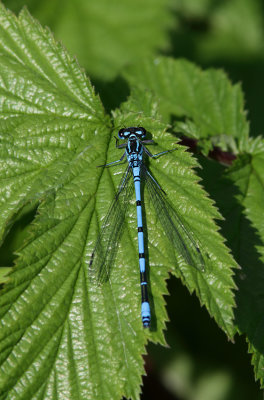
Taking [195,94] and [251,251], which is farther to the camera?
[195,94]

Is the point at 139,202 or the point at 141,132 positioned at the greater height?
the point at 141,132

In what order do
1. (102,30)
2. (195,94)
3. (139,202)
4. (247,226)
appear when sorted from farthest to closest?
1. (102,30)
2. (195,94)
3. (247,226)
4. (139,202)

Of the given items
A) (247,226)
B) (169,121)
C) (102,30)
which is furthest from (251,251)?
(102,30)

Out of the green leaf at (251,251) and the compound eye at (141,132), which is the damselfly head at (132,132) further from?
the green leaf at (251,251)

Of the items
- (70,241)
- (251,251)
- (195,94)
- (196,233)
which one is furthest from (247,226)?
(195,94)

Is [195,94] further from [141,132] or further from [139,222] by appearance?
[139,222]

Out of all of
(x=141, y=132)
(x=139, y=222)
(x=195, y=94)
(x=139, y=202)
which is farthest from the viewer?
(x=195, y=94)

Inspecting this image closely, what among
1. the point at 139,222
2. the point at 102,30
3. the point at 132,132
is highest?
the point at 102,30
